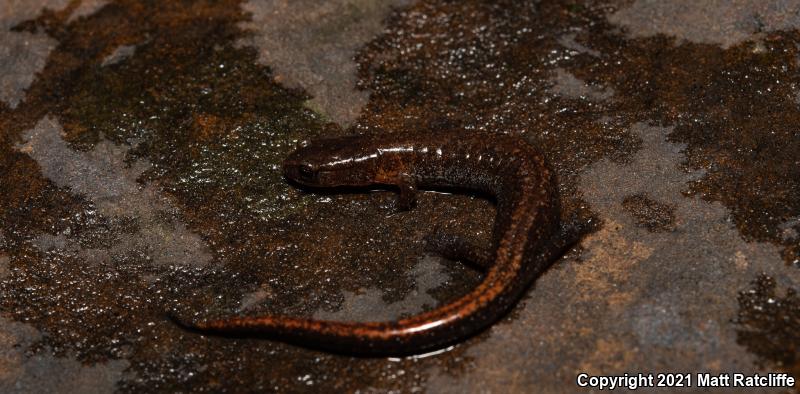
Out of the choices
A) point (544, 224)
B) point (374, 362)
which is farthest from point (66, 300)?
point (544, 224)

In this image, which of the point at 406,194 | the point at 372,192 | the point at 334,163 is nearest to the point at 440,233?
the point at 406,194

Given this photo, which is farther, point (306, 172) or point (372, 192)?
point (372, 192)

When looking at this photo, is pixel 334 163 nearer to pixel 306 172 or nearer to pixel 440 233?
pixel 306 172

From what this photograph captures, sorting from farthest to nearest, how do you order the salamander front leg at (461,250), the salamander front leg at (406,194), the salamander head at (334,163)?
the salamander head at (334,163) → the salamander front leg at (406,194) → the salamander front leg at (461,250)

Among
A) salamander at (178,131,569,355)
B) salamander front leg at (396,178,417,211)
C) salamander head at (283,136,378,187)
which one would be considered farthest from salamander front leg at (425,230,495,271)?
salamander head at (283,136,378,187)

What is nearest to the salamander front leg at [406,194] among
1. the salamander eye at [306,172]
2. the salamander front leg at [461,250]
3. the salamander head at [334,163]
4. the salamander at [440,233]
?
the salamander at [440,233]

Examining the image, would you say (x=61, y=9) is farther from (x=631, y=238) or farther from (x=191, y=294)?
(x=631, y=238)

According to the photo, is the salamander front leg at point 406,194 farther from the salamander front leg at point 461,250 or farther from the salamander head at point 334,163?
the salamander front leg at point 461,250
